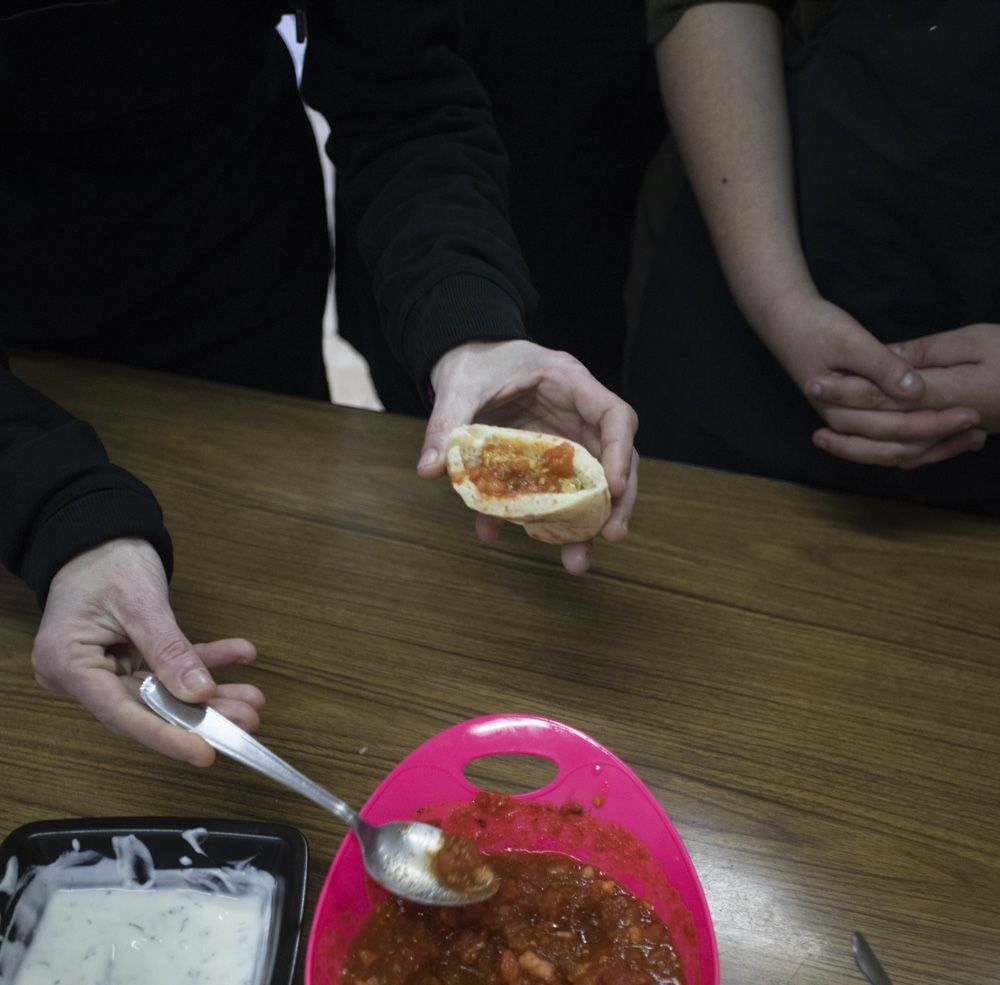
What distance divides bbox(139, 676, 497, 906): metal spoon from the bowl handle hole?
175mm

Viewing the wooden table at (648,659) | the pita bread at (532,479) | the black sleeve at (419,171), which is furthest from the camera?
the black sleeve at (419,171)

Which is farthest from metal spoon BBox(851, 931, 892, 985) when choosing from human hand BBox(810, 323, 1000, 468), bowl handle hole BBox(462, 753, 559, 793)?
human hand BBox(810, 323, 1000, 468)

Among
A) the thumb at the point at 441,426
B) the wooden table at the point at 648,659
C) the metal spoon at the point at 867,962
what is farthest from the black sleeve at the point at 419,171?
the metal spoon at the point at 867,962

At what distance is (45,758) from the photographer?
1.14m

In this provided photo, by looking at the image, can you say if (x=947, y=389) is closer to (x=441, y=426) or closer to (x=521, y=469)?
(x=521, y=469)

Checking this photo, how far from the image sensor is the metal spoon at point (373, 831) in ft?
3.02

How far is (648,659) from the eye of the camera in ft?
4.31

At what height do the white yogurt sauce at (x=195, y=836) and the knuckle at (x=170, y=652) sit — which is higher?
the knuckle at (x=170, y=652)

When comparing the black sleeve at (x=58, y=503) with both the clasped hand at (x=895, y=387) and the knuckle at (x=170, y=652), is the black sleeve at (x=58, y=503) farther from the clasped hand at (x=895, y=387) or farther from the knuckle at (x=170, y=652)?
the clasped hand at (x=895, y=387)

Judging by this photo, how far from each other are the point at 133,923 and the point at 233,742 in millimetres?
209

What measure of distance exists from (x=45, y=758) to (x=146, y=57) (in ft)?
3.44

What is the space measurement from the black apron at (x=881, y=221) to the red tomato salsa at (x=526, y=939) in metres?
1.02

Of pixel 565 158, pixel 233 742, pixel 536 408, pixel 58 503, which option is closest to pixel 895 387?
pixel 536 408

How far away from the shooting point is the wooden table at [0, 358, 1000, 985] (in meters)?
1.08
